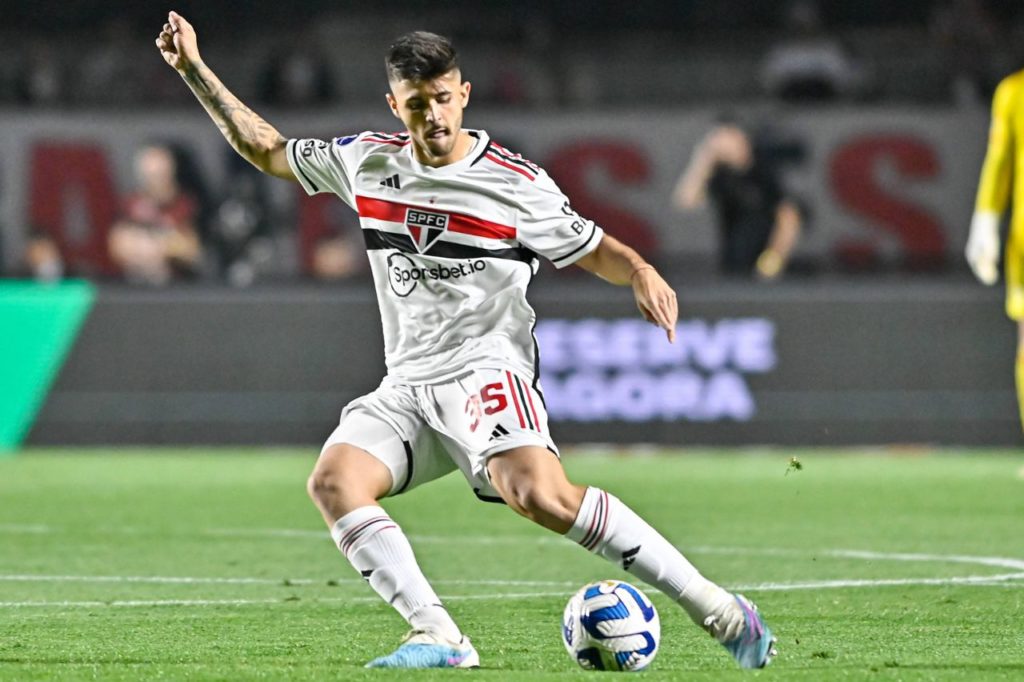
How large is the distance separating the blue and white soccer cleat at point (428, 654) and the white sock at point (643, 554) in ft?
1.40

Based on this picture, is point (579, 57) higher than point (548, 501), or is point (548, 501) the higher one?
point (548, 501)

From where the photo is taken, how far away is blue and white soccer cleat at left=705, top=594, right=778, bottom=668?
5.16 m

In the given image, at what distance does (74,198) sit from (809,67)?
6350mm

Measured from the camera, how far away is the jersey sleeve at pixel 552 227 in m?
5.54

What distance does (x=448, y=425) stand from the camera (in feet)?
18.3

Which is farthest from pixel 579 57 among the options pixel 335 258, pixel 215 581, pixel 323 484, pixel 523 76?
pixel 323 484

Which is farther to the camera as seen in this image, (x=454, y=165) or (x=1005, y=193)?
(x=1005, y=193)

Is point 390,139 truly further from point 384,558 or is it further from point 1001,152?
point 1001,152

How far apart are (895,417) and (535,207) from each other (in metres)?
9.50

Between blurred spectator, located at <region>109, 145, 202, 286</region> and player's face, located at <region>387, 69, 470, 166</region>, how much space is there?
34.0ft

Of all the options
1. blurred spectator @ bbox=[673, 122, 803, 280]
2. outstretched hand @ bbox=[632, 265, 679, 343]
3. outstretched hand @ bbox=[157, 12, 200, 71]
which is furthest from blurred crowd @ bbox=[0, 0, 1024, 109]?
outstretched hand @ bbox=[632, 265, 679, 343]

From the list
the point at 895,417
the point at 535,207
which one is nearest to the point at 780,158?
the point at 895,417

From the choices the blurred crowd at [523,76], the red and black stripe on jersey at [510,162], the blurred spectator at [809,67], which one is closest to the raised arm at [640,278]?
the red and black stripe on jersey at [510,162]

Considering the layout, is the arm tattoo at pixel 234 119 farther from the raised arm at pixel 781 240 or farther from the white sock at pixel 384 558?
the raised arm at pixel 781 240
